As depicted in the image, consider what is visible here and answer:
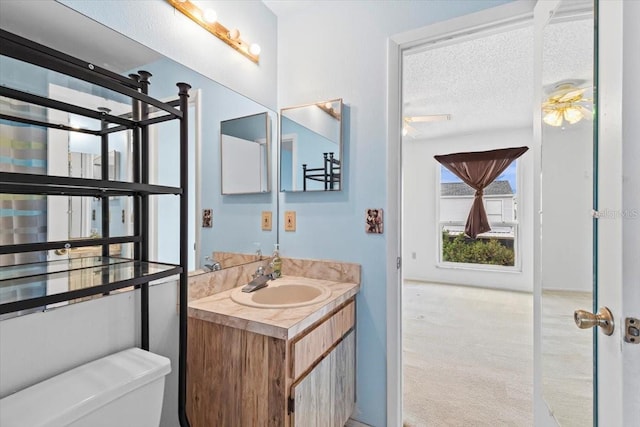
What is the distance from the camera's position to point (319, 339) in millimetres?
1273

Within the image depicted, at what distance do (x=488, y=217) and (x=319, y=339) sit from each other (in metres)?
4.55

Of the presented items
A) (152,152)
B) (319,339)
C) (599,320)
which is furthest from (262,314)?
(599,320)

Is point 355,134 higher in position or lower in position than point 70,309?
higher

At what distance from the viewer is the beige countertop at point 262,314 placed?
1.08 m

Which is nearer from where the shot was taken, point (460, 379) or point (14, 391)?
point (14, 391)

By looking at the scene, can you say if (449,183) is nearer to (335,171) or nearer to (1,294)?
(335,171)

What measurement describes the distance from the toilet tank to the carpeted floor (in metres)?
1.50

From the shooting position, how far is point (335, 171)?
1.75m

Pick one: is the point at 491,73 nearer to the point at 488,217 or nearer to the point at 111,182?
the point at 488,217

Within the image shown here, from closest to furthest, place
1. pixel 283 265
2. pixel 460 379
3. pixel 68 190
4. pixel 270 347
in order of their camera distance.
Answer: pixel 68 190 → pixel 270 347 → pixel 283 265 → pixel 460 379

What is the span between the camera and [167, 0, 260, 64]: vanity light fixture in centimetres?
133

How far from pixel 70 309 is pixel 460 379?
240cm

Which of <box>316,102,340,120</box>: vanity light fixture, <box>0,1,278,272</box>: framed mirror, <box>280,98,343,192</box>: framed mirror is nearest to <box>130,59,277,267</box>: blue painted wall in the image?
<box>0,1,278,272</box>: framed mirror

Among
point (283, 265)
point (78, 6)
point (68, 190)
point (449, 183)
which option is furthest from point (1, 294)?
point (449, 183)
